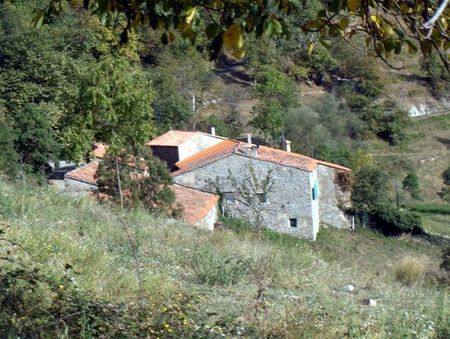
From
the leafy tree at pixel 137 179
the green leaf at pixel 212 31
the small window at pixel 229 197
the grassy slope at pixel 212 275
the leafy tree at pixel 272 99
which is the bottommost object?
the grassy slope at pixel 212 275

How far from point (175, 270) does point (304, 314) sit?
2.19 m

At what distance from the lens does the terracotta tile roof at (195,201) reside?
2253 centimetres

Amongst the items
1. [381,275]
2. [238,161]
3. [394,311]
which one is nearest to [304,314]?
[394,311]

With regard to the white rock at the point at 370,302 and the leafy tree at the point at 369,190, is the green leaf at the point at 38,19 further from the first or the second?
the leafy tree at the point at 369,190

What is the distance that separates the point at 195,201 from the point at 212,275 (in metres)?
18.2

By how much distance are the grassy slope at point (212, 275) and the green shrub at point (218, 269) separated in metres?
0.01

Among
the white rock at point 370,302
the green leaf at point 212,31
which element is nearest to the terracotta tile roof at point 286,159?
the white rock at point 370,302

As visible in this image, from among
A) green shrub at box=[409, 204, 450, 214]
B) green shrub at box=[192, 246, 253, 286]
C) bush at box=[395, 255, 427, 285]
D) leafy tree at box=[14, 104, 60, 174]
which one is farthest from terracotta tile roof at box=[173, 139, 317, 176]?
green shrub at box=[192, 246, 253, 286]

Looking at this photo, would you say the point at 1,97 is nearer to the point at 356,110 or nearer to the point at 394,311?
the point at 356,110

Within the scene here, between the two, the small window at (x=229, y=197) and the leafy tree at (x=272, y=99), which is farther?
the leafy tree at (x=272, y=99)

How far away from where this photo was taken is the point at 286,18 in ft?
11.9

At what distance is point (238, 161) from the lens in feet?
98.5

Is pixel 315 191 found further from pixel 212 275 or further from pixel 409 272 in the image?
pixel 212 275

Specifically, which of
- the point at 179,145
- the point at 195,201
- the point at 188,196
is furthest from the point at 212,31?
the point at 179,145
